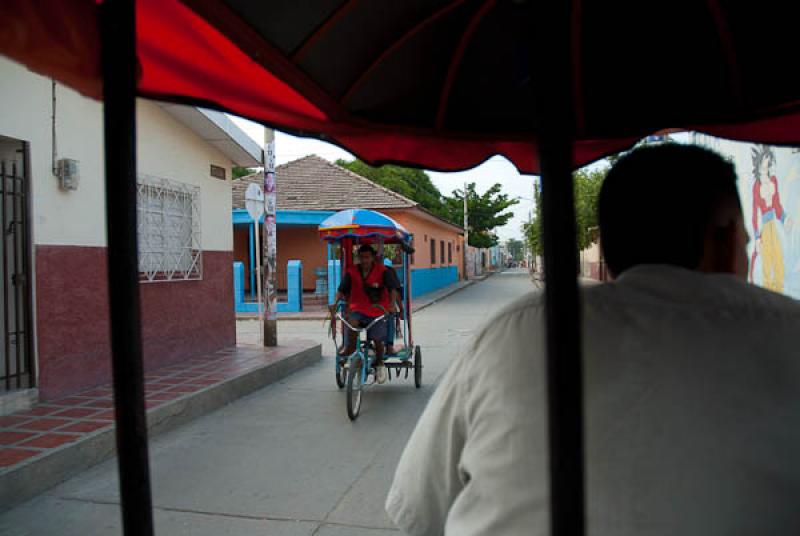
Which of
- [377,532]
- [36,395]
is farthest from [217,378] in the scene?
[377,532]

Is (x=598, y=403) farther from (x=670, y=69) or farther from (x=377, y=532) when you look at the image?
(x=377, y=532)

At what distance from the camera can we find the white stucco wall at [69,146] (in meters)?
5.54

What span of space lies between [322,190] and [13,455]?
1911 centimetres

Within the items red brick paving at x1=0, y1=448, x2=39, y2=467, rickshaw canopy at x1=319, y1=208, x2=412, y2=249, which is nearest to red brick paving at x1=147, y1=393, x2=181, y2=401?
red brick paving at x1=0, y1=448, x2=39, y2=467

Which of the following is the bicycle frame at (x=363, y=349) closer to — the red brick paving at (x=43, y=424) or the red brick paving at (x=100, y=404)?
the red brick paving at (x=100, y=404)

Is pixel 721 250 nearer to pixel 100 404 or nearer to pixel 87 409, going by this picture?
pixel 87 409

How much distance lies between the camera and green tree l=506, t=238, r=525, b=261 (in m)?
120

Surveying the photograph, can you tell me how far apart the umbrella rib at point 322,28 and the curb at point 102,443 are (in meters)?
3.39

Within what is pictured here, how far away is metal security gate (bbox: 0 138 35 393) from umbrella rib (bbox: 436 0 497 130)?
4.64m

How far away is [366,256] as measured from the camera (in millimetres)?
6719

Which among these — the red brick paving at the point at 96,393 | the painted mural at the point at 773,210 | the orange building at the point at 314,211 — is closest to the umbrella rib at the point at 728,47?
the painted mural at the point at 773,210

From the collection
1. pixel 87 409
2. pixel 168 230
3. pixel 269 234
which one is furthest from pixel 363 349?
pixel 269 234

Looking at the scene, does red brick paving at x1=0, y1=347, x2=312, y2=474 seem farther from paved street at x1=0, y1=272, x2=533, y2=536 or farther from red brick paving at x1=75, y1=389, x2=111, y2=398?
paved street at x1=0, y1=272, x2=533, y2=536

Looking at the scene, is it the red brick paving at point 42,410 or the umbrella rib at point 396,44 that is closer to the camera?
the umbrella rib at point 396,44
